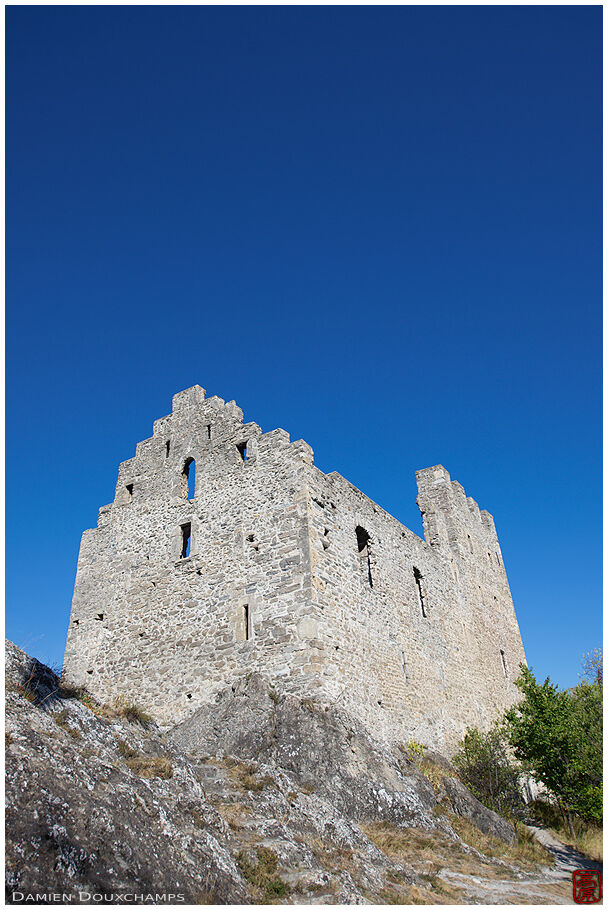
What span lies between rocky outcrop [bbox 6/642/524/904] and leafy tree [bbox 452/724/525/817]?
3751 millimetres

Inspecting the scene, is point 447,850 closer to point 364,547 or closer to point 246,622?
point 246,622

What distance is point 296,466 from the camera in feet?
48.0

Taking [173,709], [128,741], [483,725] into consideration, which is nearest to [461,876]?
[128,741]

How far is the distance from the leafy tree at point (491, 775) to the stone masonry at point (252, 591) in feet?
2.82

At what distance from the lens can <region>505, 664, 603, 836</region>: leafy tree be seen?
14.6m

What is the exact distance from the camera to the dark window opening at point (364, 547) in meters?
16.4

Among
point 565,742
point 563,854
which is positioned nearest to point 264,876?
point 563,854

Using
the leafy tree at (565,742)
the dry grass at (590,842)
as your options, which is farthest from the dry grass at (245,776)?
the leafy tree at (565,742)

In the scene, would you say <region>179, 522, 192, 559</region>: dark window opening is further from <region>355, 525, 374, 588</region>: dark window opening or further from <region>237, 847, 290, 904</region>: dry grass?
<region>237, 847, 290, 904</region>: dry grass

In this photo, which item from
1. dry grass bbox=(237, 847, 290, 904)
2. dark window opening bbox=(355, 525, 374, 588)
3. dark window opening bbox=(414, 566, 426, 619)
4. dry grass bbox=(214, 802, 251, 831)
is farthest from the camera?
dark window opening bbox=(414, 566, 426, 619)

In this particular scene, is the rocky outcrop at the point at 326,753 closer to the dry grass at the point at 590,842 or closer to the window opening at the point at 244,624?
the window opening at the point at 244,624

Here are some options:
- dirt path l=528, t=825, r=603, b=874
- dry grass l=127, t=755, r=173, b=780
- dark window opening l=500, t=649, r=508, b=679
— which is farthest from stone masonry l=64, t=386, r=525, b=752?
dark window opening l=500, t=649, r=508, b=679

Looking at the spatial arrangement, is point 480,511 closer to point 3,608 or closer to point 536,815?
point 536,815

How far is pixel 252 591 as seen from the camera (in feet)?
45.6
